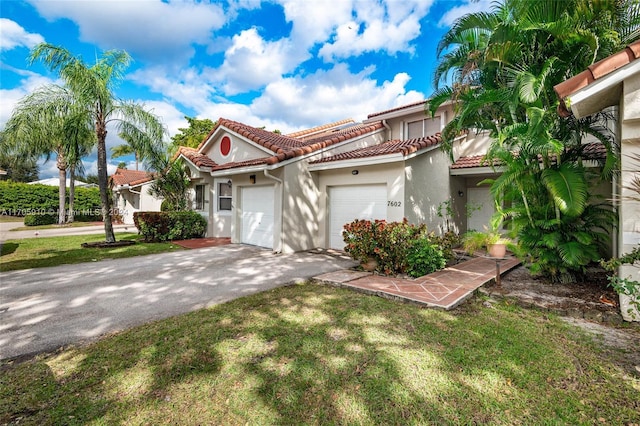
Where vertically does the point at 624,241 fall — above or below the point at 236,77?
below

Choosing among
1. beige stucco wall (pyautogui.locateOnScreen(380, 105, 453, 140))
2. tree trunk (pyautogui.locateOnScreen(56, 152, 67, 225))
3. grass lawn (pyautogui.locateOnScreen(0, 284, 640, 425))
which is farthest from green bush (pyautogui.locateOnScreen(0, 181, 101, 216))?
grass lawn (pyautogui.locateOnScreen(0, 284, 640, 425))

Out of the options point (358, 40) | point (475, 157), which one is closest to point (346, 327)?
point (475, 157)

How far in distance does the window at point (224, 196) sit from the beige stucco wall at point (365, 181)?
560cm

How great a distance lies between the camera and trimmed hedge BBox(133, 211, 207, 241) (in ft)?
46.3

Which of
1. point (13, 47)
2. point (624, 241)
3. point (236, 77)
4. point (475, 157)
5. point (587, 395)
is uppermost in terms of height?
point (236, 77)

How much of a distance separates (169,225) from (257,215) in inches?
205

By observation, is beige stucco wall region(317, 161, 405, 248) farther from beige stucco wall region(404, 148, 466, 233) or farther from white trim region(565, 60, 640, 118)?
white trim region(565, 60, 640, 118)

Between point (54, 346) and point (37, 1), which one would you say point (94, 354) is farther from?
point (37, 1)

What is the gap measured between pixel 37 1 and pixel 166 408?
39.9 ft

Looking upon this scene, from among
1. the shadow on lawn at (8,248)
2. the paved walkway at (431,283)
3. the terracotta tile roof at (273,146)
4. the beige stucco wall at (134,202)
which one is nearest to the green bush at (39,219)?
the beige stucco wall at (134,202)

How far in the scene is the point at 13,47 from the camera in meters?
10.4

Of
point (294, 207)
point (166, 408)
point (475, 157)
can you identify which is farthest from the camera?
point (475, 157)

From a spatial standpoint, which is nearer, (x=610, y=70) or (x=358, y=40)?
(x=610, y=70)

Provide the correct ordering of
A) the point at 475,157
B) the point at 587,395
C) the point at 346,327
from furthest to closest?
the point at 475,157, the point at 346,327, the point at 587,395
